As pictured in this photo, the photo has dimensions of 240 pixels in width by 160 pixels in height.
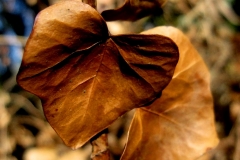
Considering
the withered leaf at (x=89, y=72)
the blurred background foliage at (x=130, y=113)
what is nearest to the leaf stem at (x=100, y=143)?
the withered leaf at (x=89, y=72)

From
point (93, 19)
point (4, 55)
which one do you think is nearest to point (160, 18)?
point (4, 55)

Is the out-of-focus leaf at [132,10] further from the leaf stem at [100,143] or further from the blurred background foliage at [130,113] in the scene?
the blurred background foliage at [130,113]

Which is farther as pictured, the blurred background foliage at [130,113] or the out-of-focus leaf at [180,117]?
the blurred background foliage at [130,113]

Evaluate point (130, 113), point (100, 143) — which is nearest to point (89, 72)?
point (100, 143)

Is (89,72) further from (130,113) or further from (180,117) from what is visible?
(130,113)

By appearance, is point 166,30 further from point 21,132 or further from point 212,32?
point 212,32
